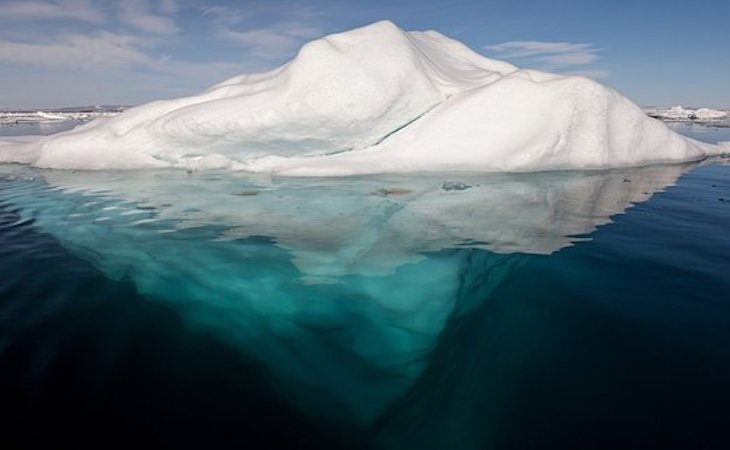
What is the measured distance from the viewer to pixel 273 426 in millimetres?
3242

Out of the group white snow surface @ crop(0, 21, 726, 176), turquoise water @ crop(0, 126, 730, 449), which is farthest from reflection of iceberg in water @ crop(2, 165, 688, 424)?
white snow surface @ crop(0, 21, 726, 176)

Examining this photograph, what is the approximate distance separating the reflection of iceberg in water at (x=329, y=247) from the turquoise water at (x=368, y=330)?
3cm

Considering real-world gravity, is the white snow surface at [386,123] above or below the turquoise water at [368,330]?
above

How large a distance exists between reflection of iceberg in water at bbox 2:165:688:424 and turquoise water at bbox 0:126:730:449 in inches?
1.4

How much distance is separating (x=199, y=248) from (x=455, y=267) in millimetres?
3790

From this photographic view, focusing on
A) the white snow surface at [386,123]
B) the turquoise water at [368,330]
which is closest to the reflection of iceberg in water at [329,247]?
the turquoise water at [368,330]

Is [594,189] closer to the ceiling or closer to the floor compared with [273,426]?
closer to the ceiling

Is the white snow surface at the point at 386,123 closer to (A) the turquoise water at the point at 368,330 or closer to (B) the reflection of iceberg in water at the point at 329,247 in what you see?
(B) the reflection of iceberg in water at the point at 329,247

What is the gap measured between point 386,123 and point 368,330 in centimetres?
1044

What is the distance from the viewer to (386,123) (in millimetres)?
13992

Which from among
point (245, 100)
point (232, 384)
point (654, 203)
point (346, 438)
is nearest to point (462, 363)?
point (346, 438)

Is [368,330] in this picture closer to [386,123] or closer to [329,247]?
[329,247]

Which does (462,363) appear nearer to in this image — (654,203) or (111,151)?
(654,203)

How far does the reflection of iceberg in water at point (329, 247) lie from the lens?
4.10 meters
